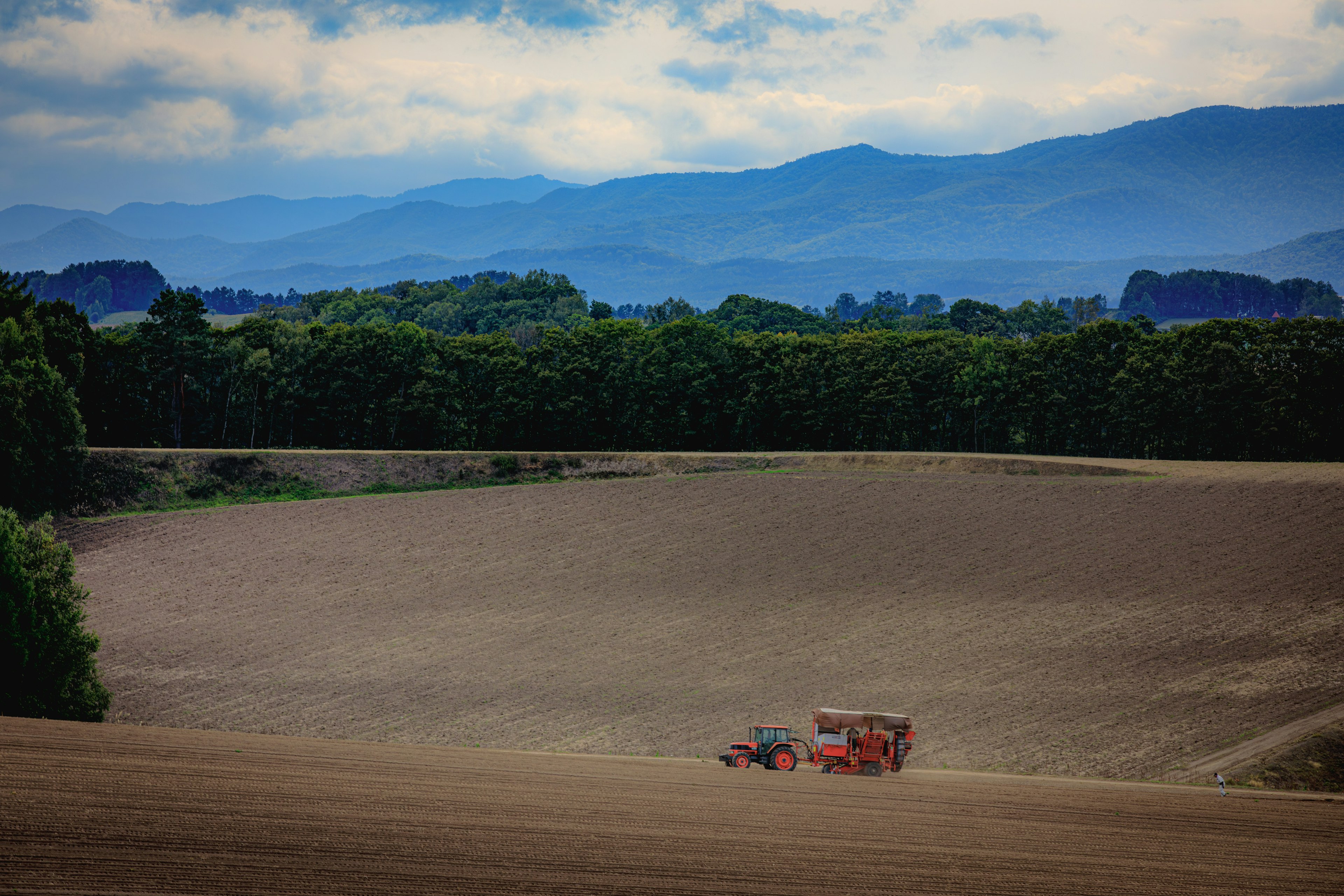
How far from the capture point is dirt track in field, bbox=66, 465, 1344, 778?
2639cm

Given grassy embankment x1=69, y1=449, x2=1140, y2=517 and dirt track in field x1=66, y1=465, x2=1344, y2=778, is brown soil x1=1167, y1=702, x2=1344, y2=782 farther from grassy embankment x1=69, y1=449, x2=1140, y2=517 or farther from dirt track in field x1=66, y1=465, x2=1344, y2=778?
grassy embankment x1=69, y1=449, x2=1140, y2=517

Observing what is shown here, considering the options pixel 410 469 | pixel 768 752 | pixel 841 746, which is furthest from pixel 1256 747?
pixel 410 469

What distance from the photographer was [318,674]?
31094mm

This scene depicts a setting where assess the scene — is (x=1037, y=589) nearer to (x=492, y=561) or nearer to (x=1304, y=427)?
(x=492, y=561)

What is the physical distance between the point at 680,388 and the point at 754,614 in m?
47.0

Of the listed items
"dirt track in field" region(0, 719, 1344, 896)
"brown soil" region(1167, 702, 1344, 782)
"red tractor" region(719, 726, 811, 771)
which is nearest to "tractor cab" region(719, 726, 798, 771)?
"red tractor" region(719, 726, 811, 771)

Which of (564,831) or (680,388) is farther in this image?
(680,388)

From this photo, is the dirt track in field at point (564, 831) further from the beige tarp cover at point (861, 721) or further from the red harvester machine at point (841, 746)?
the beige tarp cover at point (861, 721)

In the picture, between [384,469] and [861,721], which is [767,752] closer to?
[861,721]

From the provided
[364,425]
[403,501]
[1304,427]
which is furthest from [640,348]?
[1304,427]

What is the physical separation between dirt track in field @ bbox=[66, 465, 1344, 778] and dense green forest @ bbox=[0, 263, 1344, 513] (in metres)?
22.4

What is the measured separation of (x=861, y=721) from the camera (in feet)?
72.1

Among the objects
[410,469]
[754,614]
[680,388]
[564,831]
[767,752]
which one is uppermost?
[680,388]

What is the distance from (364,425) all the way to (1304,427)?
235 ft
